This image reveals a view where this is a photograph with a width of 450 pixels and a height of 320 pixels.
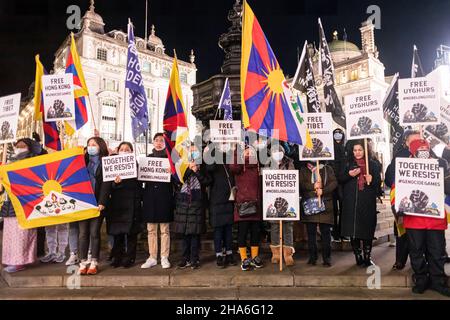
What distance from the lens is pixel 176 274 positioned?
16.1 ft

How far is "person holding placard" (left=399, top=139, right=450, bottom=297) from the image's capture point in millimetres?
4422

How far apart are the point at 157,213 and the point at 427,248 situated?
397cm

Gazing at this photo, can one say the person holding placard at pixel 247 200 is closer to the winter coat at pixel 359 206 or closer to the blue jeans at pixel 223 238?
the blue jeans at pixel 223 238

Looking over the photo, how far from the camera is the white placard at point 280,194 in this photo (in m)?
5.14

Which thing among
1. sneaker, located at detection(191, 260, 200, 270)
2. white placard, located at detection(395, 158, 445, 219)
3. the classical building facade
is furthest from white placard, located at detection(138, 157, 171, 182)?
the classical building facade

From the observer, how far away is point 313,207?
5352mm

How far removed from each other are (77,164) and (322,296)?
4123mm

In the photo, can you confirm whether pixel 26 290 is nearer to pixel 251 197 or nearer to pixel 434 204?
pixel 251 197

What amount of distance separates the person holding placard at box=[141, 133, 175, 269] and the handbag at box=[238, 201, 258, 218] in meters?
1.16

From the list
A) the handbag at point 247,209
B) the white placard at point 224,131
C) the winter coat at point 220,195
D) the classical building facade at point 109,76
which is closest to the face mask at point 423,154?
the handbag at point 247,209

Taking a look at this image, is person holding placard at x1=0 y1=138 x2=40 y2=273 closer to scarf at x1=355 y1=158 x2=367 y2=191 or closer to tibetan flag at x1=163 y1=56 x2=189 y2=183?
tibetan flag at x1=163 y1=56 x2=189 y2=183

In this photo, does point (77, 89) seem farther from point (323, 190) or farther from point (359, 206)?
point (359, 206)

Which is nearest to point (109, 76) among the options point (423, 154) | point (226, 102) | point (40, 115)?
point (226, 102)
